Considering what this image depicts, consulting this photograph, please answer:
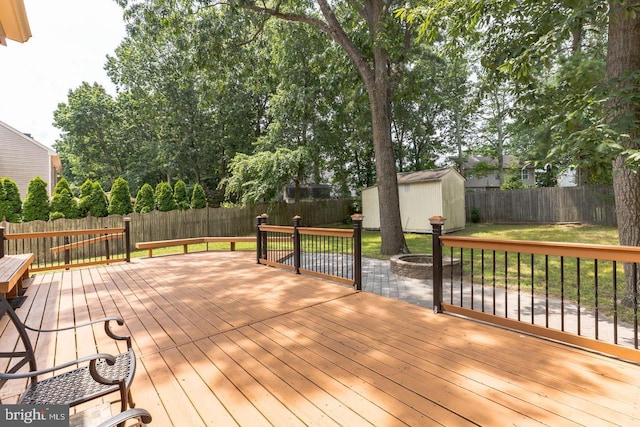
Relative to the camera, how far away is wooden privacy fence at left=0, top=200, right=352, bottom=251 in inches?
375

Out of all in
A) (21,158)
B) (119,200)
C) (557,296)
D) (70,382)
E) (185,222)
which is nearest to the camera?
(70,382)

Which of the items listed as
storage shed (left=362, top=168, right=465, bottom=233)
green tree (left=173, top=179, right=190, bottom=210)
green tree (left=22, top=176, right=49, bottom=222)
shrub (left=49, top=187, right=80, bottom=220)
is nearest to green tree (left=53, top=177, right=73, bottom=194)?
shrub (left=49, top=187, right=80, bottom=220)

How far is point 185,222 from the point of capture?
39.9 feet

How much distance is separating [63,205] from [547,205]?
19.3 m

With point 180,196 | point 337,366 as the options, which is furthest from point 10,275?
point 180,196

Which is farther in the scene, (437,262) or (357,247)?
(357,247)

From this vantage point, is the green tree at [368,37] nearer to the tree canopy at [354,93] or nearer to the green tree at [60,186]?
the tree canopy at [354,93]

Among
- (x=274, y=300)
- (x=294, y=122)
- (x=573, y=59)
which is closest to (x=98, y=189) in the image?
(x=294, y=122)

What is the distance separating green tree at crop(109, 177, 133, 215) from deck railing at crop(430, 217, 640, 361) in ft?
35.0

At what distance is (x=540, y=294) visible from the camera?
4906 mm

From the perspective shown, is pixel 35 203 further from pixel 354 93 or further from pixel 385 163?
pixel 354 93

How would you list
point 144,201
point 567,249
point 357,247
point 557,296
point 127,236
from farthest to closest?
point 144,201 < point 127,236 < point 557,296 < point 357,247 < point 567,249

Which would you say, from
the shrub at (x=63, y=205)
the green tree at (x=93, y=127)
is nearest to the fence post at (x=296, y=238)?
the shrub at (x=63, y=205)

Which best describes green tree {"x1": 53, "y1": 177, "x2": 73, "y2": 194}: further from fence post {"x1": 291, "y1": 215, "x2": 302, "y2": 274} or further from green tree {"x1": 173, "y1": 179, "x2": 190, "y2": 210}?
fence post {"x1": 291, "y1": 215, "x2": 302, "y2": 274}
